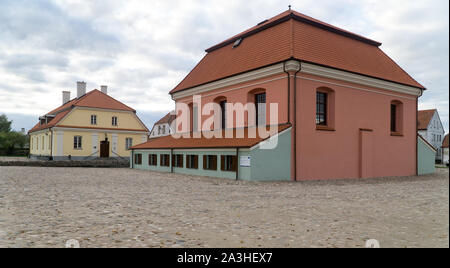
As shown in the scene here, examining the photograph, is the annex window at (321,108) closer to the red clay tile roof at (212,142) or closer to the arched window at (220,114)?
A: the red clay tile roof at (212,142)

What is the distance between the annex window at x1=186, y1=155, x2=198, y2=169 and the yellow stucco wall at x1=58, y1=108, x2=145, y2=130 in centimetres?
2372

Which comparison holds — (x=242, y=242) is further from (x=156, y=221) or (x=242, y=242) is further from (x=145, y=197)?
(x=145, y=197)

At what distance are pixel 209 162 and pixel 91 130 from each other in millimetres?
25901

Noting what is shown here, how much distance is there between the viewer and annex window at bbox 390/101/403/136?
23.1 meters

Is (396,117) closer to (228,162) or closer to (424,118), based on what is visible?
(228,162)

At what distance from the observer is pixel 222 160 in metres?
18.2

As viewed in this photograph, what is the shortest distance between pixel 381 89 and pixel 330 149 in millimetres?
5798

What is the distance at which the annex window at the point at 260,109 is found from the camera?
19547 millimetres

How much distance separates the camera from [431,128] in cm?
5928

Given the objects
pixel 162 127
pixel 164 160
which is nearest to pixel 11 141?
pixel 162 127

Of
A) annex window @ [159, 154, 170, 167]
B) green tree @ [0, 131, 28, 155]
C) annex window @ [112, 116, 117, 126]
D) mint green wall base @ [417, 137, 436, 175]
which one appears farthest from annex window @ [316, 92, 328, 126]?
green tree @ [0, 131, 28, 155]

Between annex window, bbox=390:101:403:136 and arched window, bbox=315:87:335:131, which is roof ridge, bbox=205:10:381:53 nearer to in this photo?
arched window, bbox=315:87:335:131

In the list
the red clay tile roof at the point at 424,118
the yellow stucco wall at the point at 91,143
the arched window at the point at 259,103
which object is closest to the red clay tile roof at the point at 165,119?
the yellow stucco wall at the point at 91,143
